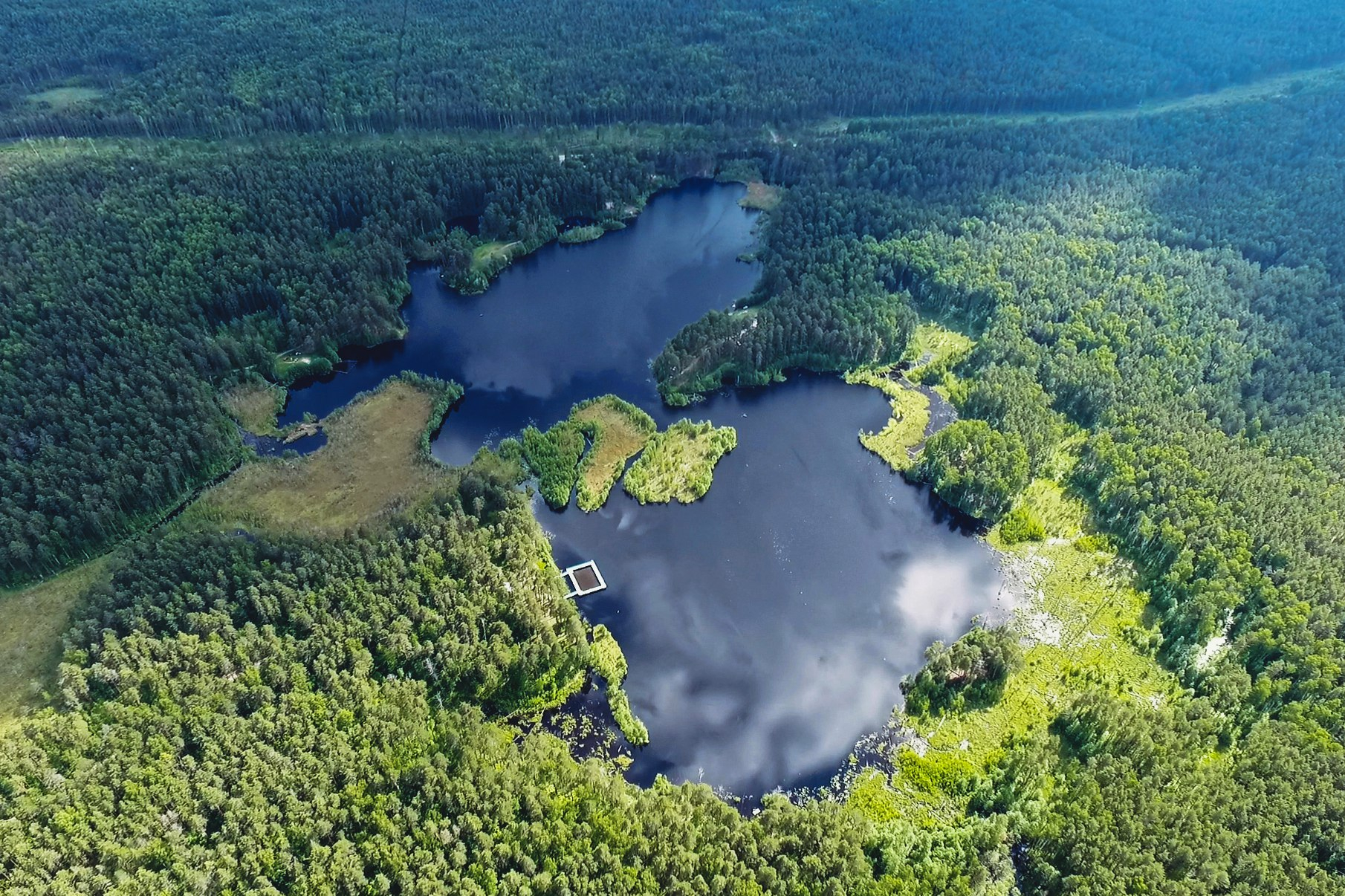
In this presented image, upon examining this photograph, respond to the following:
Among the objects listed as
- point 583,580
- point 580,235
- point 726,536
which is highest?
point 580,235

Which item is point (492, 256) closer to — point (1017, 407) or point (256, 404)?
point (256, 404)

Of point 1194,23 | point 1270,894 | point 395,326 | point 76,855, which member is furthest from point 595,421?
point 1194,23

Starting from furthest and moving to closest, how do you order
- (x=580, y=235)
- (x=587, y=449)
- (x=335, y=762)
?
(x=580, y=235) → (x=587, y=449) → (x=335, y=762)

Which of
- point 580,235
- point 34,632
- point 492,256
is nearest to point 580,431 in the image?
point 492,256

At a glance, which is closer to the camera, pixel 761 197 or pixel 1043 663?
pixel 1043 663

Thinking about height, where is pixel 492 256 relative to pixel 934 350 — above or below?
below

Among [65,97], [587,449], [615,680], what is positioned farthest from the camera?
[65,97]

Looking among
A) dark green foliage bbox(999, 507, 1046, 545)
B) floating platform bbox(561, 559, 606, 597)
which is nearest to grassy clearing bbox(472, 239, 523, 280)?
floating platform bbox(561, 559, 606, 597)
